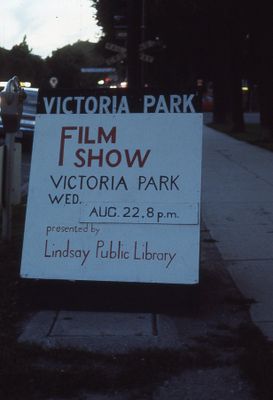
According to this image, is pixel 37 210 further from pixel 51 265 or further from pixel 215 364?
pixel 215 364

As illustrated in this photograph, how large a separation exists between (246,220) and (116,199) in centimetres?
431

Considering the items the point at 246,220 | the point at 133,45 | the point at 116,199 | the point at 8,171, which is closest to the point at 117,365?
A: the point at 116,199

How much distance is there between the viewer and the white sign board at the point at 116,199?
19.5ft

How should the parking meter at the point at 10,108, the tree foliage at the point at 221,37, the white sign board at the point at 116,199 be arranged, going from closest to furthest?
the white sign board at the point at 116,199 < the parking meter at the point at 10,108 < the tree foliage at the point at 221,37

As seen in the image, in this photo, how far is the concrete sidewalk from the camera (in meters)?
6.57

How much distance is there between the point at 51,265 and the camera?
6.00 metres

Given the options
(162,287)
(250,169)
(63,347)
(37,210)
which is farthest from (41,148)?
(250,169)

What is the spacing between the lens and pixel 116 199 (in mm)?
6070

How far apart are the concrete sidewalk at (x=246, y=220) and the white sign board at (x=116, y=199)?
0.83 meters

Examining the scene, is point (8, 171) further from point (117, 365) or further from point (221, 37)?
point (221, 37)

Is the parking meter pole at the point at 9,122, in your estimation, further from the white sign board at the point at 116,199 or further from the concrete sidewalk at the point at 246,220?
the concrete sidewalk at the point at 246,220

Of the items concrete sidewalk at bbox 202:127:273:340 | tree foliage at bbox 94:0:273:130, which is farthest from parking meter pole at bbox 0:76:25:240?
tree foliage at bbox 94:0:273:130

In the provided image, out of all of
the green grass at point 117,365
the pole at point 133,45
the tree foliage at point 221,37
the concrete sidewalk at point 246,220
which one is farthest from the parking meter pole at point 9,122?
the tree foliage at point 221,37

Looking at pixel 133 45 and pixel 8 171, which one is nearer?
pixel 8 171
